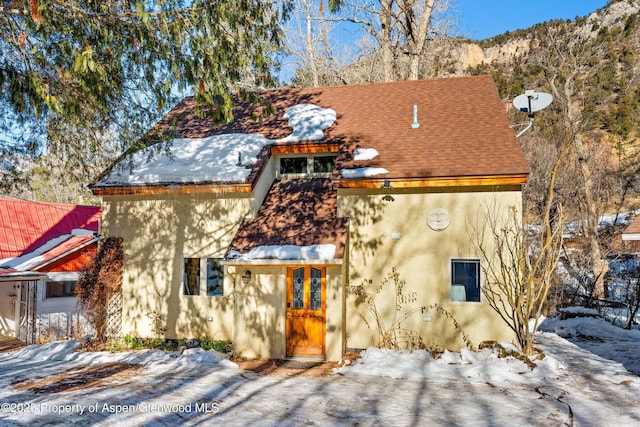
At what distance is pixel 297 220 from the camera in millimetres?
10203

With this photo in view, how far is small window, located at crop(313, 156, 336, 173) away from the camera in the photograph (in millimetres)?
11820

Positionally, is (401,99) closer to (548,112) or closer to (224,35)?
A: (224,35)

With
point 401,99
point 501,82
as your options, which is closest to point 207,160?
point 401,99

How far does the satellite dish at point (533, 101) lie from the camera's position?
1101cm

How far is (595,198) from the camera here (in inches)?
800

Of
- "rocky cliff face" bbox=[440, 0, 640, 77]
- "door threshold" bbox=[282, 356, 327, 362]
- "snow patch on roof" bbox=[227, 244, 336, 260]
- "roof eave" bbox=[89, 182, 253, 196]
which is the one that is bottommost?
"door threshold" bbox=[282, 356, 327, 362]

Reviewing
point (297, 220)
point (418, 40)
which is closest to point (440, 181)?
point (297, 220)

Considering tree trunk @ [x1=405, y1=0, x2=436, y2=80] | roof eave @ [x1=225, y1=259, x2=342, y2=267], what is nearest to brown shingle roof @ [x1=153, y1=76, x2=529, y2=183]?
roof eave @ [x1=225, y1=259, x2=342, y2=267]

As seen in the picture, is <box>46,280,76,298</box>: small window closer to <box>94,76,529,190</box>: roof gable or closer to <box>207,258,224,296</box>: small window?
<box>94,76,529,190</box>: roof gable

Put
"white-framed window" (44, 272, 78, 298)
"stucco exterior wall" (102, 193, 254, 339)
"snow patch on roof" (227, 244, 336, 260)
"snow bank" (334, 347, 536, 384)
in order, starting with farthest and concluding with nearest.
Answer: "white-framed window" (44, 272, 78, 298)
"stucco exterior wall" (102, 193, 254, 339)
"snow patch on roof" (227, 244, 336, 260)
"snow bank" (334, 347, 536, 384)

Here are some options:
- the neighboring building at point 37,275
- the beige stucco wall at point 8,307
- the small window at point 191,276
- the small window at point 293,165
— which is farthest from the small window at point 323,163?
the beige stucco wall at point 8,307

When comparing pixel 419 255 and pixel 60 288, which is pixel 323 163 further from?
pixel 60 288

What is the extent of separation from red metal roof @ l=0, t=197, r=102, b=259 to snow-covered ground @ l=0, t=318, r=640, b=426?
7.60m

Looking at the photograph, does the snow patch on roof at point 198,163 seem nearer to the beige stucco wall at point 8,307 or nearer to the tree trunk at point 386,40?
the beige stucco wall at point 8,307
